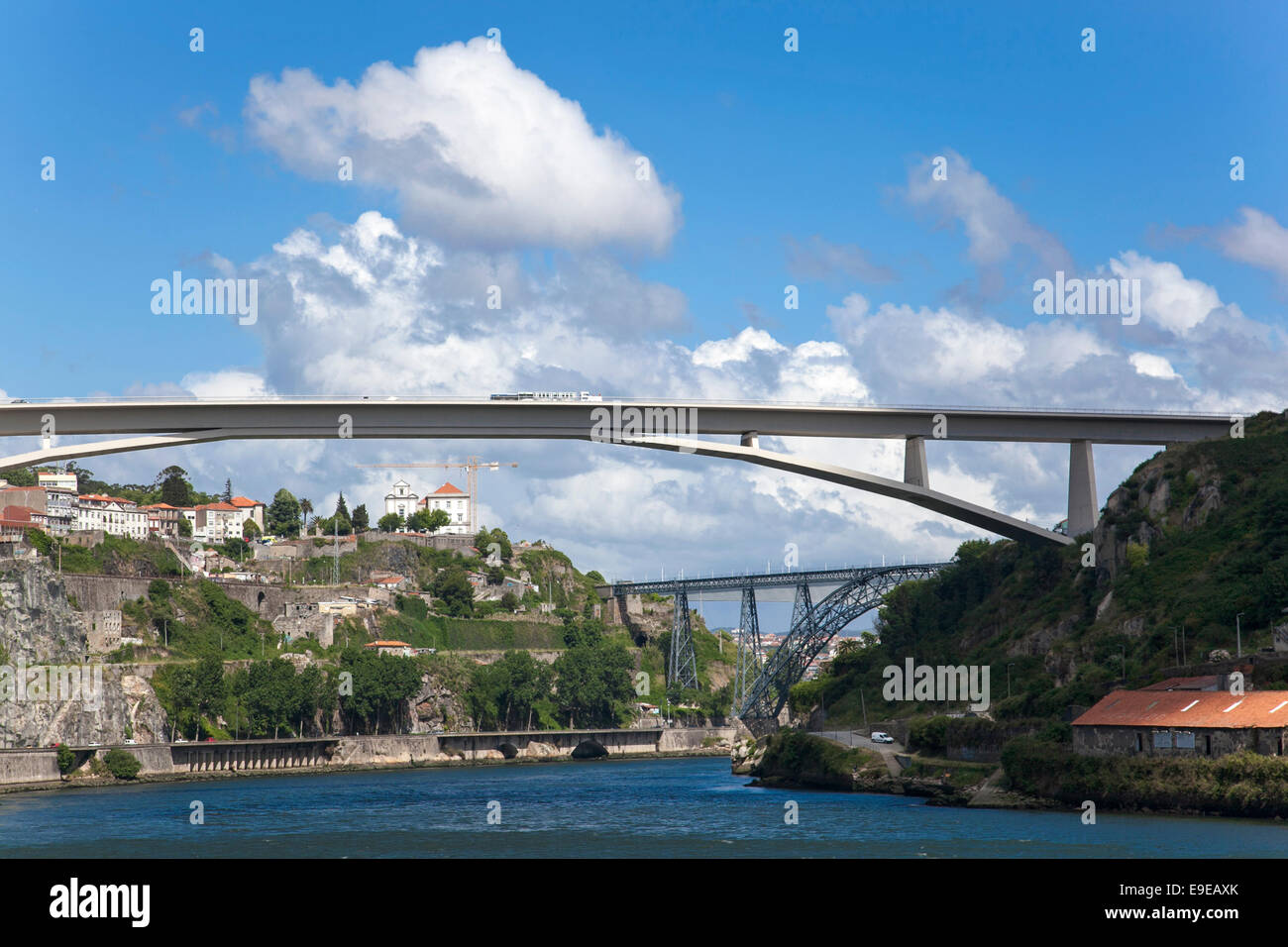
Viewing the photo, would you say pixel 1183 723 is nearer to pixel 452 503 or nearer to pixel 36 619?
pixel 36 619

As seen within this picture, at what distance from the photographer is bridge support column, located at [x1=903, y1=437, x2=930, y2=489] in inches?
2040

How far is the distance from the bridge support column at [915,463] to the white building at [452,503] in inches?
4434

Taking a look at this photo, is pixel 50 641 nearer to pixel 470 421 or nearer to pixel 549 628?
pixel 470 421

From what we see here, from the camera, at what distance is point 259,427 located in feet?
156

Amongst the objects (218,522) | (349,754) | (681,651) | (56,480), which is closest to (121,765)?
(349,754)

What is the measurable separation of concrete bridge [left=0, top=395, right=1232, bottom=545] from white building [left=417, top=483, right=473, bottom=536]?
370 ft

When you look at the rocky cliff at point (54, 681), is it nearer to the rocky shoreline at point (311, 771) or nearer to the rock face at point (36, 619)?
the rock face at point (36, 619)

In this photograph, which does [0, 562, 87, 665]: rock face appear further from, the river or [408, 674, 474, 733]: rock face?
[408, 674, 474, 733]: rock face
